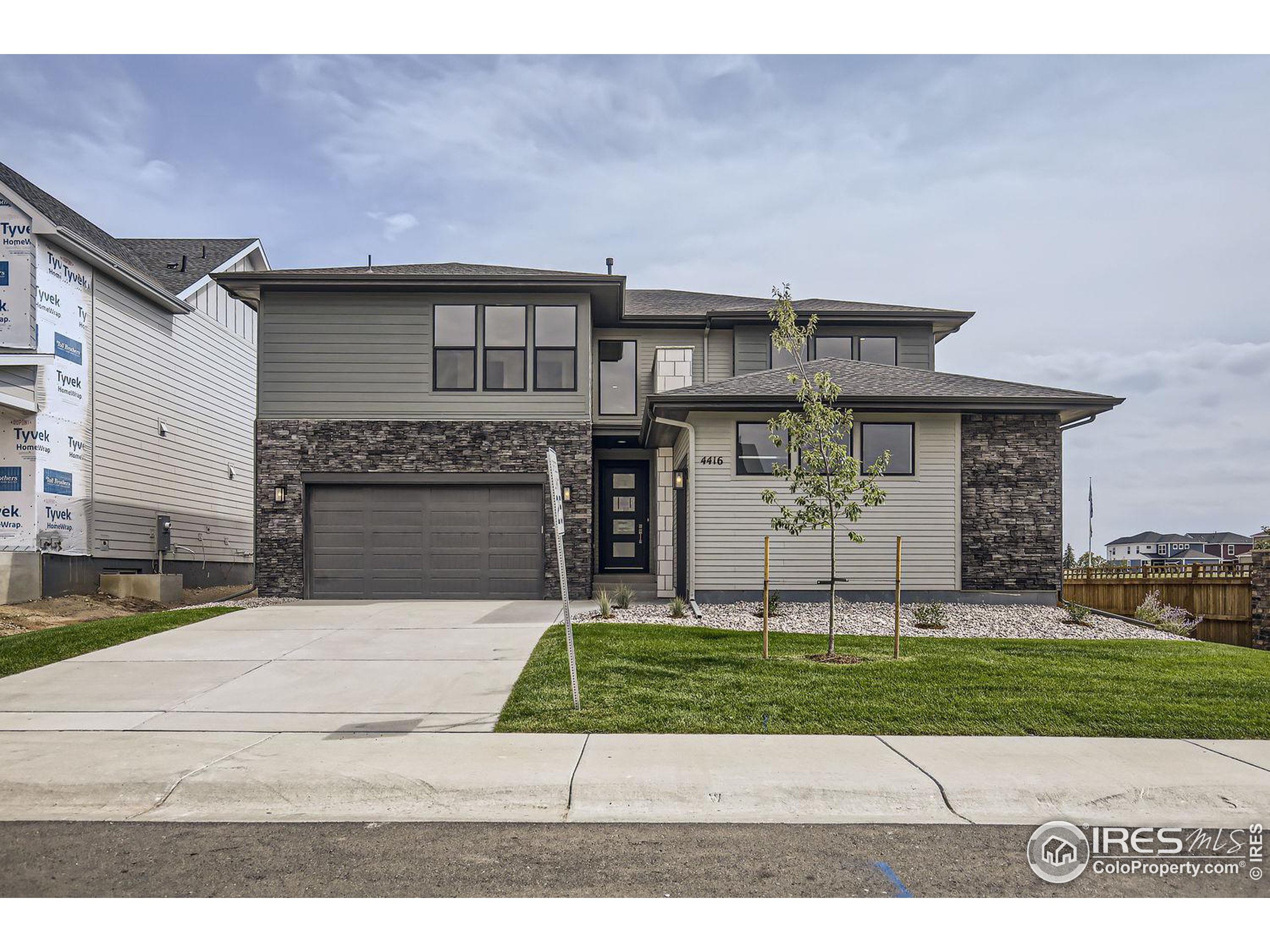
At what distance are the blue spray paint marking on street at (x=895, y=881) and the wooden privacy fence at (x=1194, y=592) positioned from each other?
48.7 feet

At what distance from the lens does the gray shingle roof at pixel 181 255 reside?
854 inches

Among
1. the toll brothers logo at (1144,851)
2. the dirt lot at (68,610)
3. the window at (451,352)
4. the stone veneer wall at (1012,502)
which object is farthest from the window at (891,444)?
the dirt lot at (68,610)

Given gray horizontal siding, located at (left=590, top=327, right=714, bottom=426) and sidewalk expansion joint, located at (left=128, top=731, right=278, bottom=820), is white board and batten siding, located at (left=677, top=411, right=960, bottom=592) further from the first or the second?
sidewalk expansion joint, located at (left=128, top=731, right=278, bottom=820)

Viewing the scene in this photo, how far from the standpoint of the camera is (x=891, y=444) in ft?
54.3

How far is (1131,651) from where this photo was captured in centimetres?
1133

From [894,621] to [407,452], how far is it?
9.99m

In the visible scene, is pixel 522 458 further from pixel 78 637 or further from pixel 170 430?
pixel 170 430

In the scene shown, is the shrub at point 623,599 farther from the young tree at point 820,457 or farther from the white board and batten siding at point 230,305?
the white board and batten siding at point 230,305

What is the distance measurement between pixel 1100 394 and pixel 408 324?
44.6 feet

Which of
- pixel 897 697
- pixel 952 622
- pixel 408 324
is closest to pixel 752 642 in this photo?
pixel 897 697

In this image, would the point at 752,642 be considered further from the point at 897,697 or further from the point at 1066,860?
the point at 1066,860

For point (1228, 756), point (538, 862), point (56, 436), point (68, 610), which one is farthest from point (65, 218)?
point (1228, 756)

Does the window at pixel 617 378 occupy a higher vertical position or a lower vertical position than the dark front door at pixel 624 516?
higher

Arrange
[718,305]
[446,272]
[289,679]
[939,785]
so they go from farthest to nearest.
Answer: [718,305] < [446,272] < [289,679] < [939,785]
